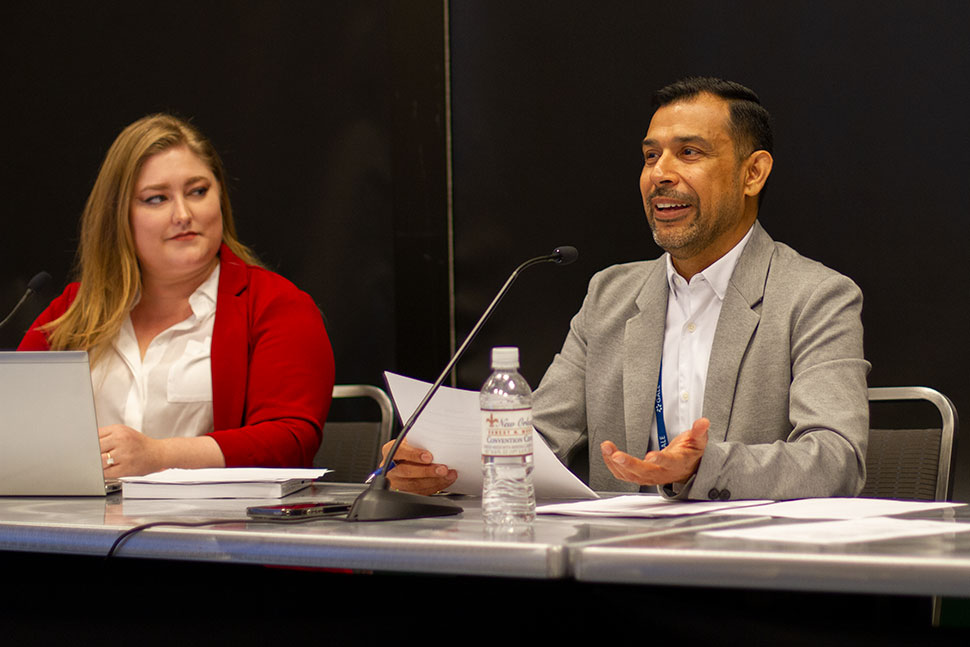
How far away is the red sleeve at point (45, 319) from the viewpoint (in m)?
2.42

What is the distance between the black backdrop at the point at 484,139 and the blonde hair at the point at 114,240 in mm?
698

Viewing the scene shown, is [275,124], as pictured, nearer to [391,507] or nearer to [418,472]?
[418,472]

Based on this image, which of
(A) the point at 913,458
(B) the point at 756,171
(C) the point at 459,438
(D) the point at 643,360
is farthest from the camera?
(B) the point at 756,171

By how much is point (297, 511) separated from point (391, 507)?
0.40 ft

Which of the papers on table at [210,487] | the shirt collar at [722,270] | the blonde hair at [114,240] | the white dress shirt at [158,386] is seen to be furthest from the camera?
the blonde hair at [114,240]

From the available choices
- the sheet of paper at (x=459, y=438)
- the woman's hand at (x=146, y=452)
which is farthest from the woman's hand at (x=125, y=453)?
the sheet of paper at (x=459, y=438)

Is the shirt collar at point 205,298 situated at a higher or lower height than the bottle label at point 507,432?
higher

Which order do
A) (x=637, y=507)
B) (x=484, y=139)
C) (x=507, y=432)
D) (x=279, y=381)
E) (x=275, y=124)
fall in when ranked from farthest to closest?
(x=275, y=124), (x=484, y=139), (x=279, y=381), (x=637, y=507), (x=507, y=432)

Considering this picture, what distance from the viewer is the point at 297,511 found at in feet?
4.34

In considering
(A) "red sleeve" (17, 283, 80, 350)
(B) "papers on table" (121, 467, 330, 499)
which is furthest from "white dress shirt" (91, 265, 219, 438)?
(B) "papers on table" (121, 467, 330, 499)

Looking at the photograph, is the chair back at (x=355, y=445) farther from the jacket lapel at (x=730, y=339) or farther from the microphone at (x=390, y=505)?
the microphone at (x=390, y=505)

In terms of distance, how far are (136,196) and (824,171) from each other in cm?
173

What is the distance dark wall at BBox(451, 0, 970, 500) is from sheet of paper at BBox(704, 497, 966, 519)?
1293 millimetres

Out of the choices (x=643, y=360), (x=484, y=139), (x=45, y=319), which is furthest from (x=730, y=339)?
(x=45, y=319)
